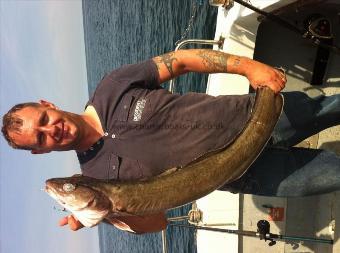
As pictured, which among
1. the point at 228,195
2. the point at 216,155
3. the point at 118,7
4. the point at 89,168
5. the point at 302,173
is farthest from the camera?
the point at 118,7

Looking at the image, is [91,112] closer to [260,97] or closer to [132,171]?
[132,171]

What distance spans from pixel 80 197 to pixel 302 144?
3168 millimetres

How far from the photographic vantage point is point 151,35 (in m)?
21.6

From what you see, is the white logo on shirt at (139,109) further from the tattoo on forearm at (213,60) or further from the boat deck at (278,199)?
the boat deck at (278,199)

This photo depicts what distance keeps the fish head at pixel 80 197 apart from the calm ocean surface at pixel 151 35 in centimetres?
1250

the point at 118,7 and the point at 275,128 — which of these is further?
the point at 118,7

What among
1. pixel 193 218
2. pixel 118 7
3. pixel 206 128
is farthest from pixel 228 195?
pixel 118 7

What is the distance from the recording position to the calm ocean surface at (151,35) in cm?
1631

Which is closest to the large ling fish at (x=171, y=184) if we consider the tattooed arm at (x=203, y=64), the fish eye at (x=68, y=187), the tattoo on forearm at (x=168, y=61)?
the fish eye at (x=68, y=187)

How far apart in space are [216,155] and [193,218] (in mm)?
2247

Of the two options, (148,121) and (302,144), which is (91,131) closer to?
(148,121)

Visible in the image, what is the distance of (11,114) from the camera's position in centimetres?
314

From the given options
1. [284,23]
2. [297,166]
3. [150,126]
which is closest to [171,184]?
[150,126]

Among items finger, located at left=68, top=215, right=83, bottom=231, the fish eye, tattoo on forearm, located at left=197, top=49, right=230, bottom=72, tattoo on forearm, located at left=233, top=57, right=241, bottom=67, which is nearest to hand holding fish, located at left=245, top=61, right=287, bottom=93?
tattoo on forearm, located at left=233, top=57, right=241, bottom=67
